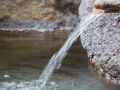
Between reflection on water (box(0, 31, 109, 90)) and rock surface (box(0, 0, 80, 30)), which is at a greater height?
rock surface (box(0, 0, 80, 30))

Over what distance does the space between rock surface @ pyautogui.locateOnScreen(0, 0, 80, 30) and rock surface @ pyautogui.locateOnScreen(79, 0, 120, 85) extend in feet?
18.9

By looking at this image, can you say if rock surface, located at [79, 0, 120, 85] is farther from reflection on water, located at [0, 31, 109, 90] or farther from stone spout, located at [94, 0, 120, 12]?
stone spout, located at [94, 0, 120, 12]

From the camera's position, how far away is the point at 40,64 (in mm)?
4539

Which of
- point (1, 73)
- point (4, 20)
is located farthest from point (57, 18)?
point (1, 73)

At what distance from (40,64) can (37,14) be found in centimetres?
531

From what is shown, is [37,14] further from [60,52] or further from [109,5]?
[109,5]

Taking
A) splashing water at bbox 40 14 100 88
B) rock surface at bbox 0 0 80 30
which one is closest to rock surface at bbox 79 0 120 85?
splashing water at bbox 40 14 100 88

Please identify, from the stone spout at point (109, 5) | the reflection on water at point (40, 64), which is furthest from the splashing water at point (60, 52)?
the stone spout at point (109, 5)

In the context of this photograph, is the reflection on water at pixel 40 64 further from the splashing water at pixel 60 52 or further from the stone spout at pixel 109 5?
the stone spout at pixel 109 5

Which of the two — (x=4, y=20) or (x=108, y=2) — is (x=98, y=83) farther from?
(x=4, y=20)

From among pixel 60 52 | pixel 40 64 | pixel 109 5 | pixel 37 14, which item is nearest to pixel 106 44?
pixel 109 5

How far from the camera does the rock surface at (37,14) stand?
9383 mm

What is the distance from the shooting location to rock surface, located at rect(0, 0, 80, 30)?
9.38 meters

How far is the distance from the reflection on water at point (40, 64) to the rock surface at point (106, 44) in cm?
20
